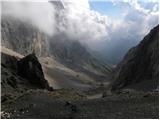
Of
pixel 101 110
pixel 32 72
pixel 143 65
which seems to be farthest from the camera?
A: pixel 32 72

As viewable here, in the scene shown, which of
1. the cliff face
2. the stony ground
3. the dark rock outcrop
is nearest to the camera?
the stony ground

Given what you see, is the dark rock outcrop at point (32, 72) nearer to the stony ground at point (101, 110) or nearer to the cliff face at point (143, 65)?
the cliff face at point (143, 65)

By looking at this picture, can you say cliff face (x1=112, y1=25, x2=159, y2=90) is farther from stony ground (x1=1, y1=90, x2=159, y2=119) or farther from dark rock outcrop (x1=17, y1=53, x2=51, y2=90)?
stony ground (x1=1, y1=90, x2=159, y2=119)

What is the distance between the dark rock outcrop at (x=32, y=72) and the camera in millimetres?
117750

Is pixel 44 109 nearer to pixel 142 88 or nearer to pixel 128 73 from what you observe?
pixel 142 88

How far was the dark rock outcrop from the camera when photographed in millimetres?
117750

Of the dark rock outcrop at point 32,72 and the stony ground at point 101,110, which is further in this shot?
the dark rock outcrop at point 32,72

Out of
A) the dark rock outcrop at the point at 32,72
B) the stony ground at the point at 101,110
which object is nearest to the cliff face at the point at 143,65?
the dark rock outcrop at the point at 32,72

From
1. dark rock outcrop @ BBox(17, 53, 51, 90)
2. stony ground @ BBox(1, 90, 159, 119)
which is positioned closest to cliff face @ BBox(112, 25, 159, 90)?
dark rock outcrop @ BBox(17, 53, 51, 90)

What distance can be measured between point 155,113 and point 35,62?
3630 inches

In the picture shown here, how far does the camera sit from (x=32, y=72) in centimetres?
11962

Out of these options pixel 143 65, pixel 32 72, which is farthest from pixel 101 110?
pixel 32 72

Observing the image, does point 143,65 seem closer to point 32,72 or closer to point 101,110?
point 32,72

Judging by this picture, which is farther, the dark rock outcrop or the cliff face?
the dark rock outcrop
